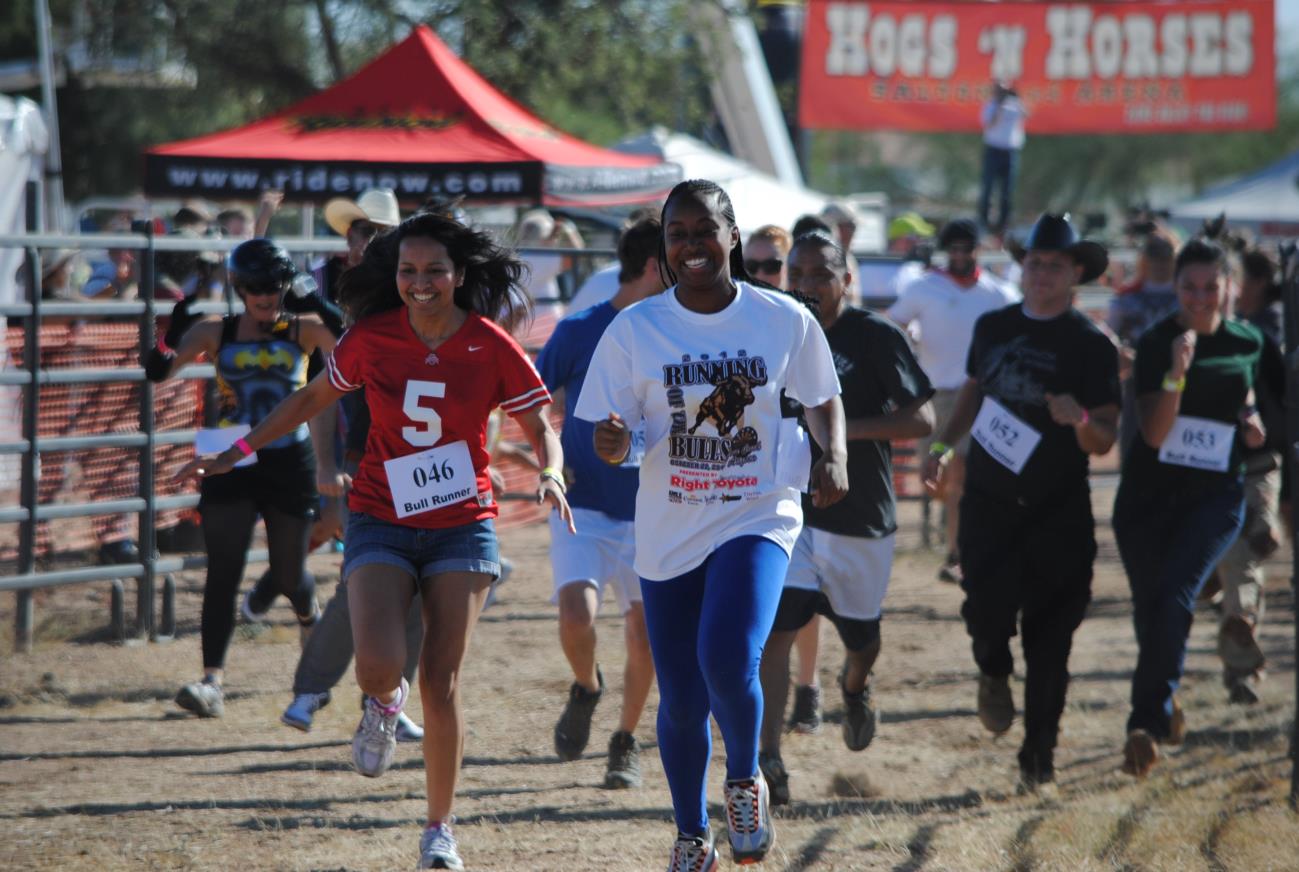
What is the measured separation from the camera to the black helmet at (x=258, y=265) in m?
6.99

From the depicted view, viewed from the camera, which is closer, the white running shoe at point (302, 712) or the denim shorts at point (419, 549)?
the denim shorts at point (419, 549)

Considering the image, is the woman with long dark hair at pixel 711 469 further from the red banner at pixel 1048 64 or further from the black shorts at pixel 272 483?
the red banner at pixel 1048 64

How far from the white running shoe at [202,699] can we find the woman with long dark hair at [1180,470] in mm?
3918

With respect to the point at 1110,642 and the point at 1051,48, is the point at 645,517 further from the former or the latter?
the point at 1051,48

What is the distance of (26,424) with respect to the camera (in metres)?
8.52

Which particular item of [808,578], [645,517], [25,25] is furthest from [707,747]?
[25,25]

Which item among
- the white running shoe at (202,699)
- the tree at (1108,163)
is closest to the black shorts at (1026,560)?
the white running shoe at (202,699)

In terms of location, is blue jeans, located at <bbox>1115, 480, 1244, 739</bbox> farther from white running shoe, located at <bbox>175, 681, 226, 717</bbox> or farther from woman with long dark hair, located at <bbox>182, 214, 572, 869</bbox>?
white running shoe, located at <bbox>175, 681, 226, 717</bbox>

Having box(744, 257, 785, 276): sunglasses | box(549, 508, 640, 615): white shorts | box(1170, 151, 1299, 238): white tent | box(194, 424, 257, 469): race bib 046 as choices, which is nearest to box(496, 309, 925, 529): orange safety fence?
box(194, 424, 257, 469): race bib 046

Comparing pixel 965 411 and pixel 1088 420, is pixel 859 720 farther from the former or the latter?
pixel 1088 420

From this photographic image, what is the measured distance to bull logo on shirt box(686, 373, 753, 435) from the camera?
15.3ft

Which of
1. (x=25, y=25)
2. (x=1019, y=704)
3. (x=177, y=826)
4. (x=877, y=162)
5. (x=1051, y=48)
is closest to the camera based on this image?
(x=177, y=826)

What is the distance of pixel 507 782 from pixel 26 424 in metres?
3.54

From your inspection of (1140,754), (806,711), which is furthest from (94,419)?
(1140,754)
